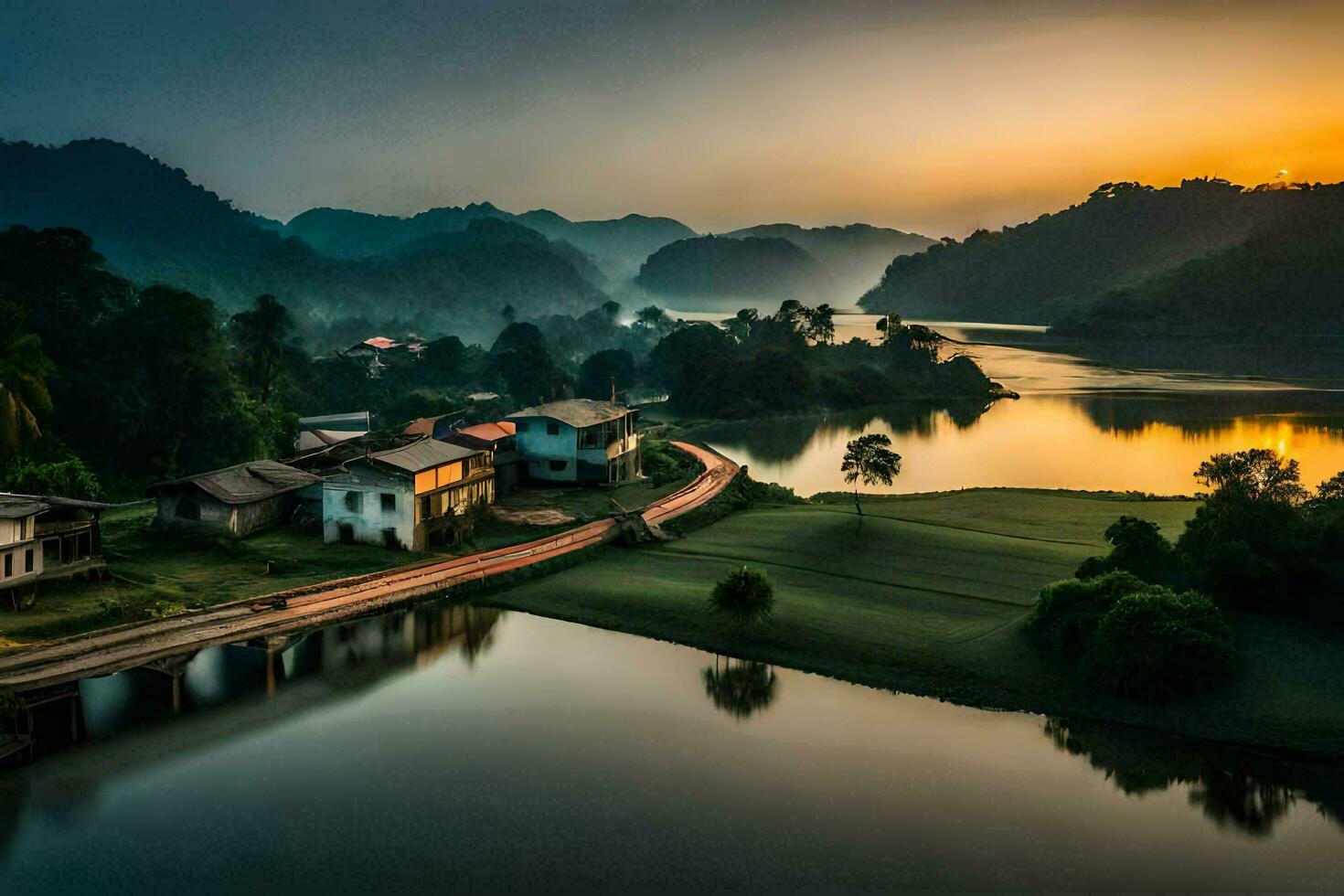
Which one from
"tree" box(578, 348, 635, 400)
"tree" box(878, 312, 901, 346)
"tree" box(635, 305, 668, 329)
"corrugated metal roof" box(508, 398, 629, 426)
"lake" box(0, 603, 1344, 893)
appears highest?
"tree" box(635, 305, 668, 329)

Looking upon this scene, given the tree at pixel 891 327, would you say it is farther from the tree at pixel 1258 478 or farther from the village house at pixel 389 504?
the tree at pixel 1258 478

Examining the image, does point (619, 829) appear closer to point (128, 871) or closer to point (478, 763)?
point (478, 763)

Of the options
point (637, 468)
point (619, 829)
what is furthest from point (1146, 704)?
point (637, 468)

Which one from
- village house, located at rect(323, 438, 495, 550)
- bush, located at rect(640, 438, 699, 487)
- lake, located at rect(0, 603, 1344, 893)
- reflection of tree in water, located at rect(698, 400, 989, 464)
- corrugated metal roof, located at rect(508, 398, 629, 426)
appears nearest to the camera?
lake, located at rect(0, 603, 1344, 893)

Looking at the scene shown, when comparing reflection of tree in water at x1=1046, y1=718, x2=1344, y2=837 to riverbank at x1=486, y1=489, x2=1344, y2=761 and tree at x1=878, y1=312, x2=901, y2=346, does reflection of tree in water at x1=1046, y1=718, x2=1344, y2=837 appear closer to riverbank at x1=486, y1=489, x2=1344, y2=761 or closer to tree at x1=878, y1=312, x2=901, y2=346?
riverbank at x1=486, y1=489, x2=1344, y2=761

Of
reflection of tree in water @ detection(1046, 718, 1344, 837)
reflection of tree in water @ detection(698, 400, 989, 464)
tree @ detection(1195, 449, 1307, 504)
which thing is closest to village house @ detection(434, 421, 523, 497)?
reflection of tree in water @ detection(698, 400, 989, 464)

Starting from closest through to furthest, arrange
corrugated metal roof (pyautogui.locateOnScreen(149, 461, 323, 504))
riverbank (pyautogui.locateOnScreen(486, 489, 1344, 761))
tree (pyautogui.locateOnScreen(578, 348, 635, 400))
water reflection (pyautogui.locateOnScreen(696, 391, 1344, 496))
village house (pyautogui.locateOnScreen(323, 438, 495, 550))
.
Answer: riverbank (pyautogui.locateOnScreen(486, 489, 1344, 761)) < village house (pyautogui.locateOnScreen(323, 438, 495, 550)) < corrugated metal roof (pyautogui.locateOnScreen(149, 461, 323, 504)) < water reflection (pyautogui.locateOnScreen(696, 391, 1344, 496)) < tree (pyautogui.locateOnScreen(578, 348, 635, 400))

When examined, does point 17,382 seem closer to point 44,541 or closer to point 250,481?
point 250,481

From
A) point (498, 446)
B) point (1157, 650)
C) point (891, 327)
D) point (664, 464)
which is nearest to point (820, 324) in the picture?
point (891, 327)

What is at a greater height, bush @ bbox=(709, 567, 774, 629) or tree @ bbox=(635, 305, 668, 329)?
tree @ bbox=(635, 305, 668, 329)
